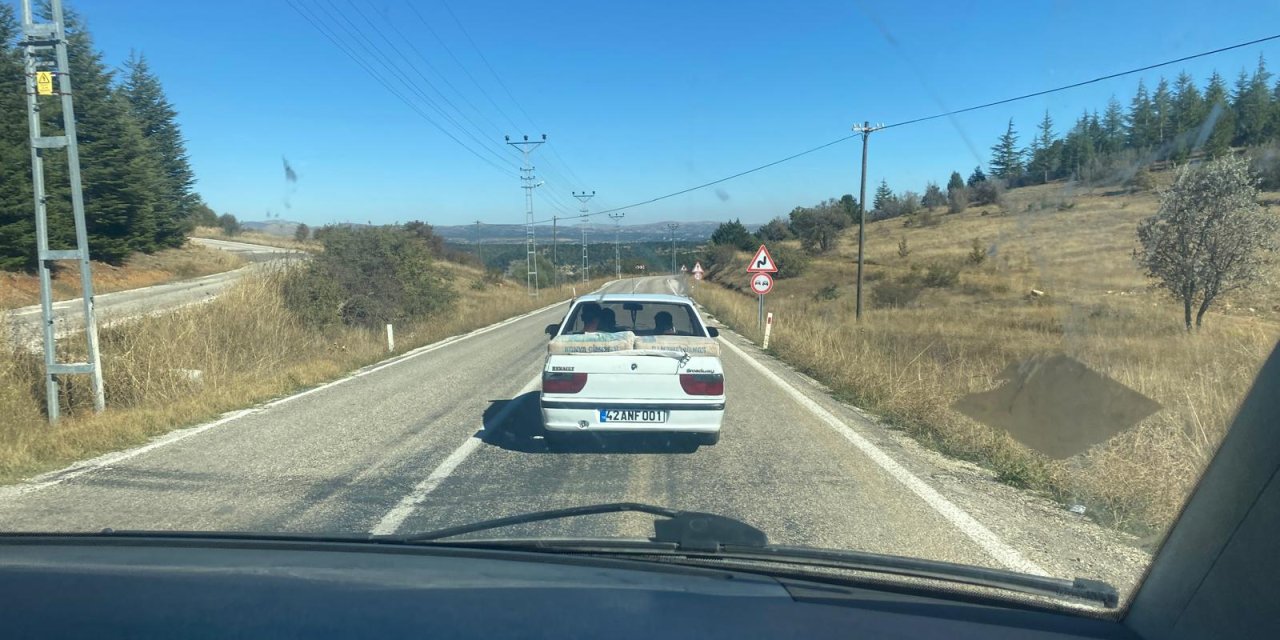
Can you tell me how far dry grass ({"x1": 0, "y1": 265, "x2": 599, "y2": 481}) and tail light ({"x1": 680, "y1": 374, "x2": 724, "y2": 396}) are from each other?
566 cm

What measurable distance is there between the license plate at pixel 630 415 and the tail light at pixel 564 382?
33 centimetres

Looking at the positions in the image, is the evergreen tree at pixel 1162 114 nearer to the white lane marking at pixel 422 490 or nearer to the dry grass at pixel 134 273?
the white lane marking at pixel 422 490

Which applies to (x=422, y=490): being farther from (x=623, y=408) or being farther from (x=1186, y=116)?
(x=1186, y=116)

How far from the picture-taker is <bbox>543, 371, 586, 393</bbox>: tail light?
7727mm

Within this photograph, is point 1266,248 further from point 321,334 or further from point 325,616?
point 321,334

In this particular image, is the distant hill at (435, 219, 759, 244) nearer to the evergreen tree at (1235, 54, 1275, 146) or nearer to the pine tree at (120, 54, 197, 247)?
the pine tree at (120, 54, 197, 247)

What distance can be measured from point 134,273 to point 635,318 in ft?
125

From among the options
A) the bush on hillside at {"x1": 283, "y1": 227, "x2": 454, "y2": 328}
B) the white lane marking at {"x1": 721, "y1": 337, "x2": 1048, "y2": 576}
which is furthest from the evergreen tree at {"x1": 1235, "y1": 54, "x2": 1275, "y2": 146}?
the bush on hillside at {"x1": 283, "y1": 227, "x2": 454, "y2": 328}

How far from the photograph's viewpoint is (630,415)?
305 inches

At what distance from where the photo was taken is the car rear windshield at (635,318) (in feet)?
29.2

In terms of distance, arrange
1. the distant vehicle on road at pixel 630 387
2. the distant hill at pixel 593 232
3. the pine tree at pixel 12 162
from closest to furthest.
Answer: the distant vehicle on road at pixel 630 387 → the pine tree at pixel 12 162 → the distant hill at pixel 593 232

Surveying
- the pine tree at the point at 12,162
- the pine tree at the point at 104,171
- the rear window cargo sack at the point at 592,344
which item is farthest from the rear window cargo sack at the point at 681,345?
the pine tree at the point at 12,162

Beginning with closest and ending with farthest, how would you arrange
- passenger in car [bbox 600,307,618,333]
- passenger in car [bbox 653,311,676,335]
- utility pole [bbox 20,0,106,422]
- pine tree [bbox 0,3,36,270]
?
passenger in car [bbox 653,311,676,335]
passenger in car [bbox 600,307,618,333]
utility pole [bbox 20,0,106,422]
pine tree [bbox 0,3,36,270]

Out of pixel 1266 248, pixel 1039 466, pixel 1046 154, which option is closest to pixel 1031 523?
pixel 1039 466
